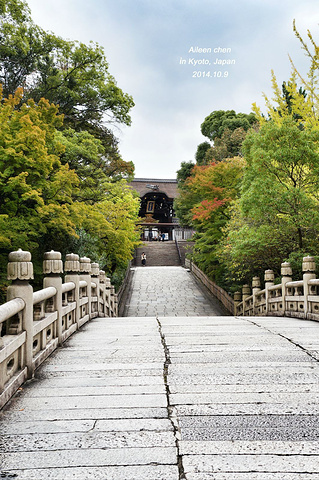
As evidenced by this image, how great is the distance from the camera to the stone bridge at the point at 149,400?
2078 millimetres

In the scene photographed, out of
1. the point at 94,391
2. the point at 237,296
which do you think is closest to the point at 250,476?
the point at 94,391

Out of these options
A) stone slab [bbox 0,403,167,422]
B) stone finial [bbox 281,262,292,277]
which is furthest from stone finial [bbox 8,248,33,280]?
stone finial [bbox 281,262,292,277]

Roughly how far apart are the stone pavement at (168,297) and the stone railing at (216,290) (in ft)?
1.14

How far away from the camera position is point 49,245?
45.3 ft

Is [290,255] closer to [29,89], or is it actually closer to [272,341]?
[272,341]

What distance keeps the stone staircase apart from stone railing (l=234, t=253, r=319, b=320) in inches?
894

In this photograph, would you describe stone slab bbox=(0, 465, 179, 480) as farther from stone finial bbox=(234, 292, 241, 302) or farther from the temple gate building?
the temple gate building

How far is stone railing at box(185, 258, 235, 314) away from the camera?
16569mm

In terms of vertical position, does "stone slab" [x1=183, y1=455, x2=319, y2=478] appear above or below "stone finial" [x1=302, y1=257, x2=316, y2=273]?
below

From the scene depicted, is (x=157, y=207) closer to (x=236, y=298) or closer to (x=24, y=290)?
(x=236, y=298)

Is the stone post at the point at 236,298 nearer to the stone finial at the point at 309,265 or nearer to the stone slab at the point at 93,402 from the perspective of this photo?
the stone finial at the point at 309,265

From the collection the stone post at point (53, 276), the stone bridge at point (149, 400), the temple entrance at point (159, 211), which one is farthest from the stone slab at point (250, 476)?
the temple entrance at point (159, 211)

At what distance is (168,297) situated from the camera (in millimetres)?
20312

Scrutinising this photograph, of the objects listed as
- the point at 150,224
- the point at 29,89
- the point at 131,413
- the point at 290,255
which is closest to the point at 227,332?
the point at 131,413
